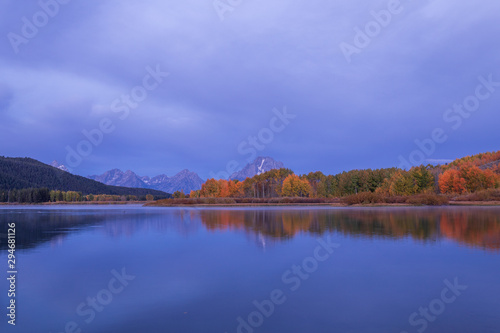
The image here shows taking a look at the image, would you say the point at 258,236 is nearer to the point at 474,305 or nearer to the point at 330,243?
the point at 330,243

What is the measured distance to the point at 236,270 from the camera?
1403 centimetres

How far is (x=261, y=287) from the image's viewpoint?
37.6ft

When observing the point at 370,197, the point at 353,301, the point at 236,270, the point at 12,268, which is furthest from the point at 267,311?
the point at 370,197

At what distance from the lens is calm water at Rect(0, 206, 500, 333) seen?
8.48 metres

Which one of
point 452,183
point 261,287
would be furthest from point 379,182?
point 261,287

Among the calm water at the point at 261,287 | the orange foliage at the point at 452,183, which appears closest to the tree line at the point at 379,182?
the orange foliage at the point at 452,183

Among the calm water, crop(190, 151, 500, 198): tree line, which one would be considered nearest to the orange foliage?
crop(190, 151, 500, 198): tree line

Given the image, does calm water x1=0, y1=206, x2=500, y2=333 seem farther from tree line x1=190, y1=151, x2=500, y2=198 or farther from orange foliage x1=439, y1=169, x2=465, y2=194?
orange foliage x1=439, y1=169, x2=465, y2=194

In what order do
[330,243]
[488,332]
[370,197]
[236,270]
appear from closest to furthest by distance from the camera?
1. [488,332]
2. [236,270]
3. [330,243]
4. [370,197]

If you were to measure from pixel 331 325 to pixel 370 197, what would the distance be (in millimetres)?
75561

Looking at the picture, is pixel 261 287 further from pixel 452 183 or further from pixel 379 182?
pixel 379 182

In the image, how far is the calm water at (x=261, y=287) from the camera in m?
8.48

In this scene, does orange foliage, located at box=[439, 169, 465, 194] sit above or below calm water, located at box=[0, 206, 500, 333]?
above

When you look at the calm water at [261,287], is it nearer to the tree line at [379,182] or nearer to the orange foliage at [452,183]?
the tree line at [379,182]
